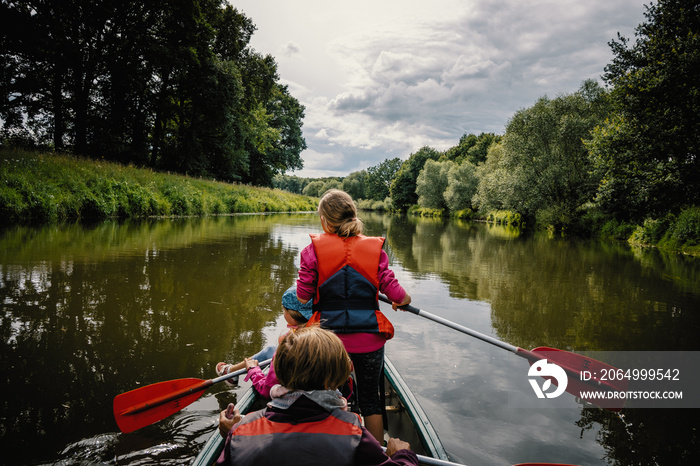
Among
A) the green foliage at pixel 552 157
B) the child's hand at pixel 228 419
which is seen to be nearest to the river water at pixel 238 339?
the child's hand at pixel 228 419

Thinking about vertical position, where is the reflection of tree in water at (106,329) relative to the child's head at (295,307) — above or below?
below

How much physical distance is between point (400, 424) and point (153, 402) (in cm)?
162

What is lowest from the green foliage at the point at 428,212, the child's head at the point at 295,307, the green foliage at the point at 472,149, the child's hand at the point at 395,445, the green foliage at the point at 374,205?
the child's hand at the point at 395,445

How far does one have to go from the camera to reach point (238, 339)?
415cm

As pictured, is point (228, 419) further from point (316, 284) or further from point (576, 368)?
point (576, 368)

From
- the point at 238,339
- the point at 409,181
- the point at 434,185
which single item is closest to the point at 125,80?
the point at 238,339

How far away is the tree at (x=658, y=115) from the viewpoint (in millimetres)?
11672

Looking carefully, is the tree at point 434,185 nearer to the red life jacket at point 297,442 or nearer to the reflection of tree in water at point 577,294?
the reflection of tree in water at point 577,294

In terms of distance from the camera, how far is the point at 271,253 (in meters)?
9.68

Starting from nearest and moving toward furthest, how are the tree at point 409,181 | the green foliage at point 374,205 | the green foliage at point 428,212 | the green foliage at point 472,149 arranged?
the green foliage at point 428,212 → the green foliage at point 472,149 → the tree at point 409,181 → the green foliage at point 374,205

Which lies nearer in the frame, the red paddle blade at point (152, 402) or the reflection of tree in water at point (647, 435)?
the red paddle blade at point (152, 402)

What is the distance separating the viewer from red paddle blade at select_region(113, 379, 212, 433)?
239cm

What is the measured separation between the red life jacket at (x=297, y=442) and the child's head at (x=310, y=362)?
0.11 meters

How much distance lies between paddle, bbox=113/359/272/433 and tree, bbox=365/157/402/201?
83.5 meters
